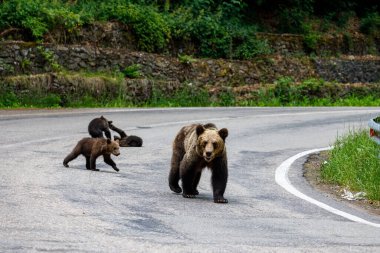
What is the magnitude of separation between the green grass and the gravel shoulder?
0.13 metres

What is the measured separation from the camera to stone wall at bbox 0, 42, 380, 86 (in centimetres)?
2894

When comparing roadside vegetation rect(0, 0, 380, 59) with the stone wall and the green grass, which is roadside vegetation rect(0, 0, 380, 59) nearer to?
the stone wall

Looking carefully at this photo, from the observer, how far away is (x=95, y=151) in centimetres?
1428

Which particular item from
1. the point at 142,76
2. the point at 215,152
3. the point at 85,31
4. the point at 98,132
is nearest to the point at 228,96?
the point at 142,76

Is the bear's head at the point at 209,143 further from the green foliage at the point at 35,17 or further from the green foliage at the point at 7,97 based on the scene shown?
the green foliage at the point at 35,17

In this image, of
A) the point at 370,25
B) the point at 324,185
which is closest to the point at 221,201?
the point at 324,185

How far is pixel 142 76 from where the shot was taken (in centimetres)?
3145

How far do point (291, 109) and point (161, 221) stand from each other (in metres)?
20.4

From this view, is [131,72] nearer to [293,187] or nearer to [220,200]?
[293,187]

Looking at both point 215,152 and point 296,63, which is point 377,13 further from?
point 215,152

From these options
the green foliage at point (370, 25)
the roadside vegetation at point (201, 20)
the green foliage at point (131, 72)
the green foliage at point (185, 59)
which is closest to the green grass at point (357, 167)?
the green foliage at point (131, 72)

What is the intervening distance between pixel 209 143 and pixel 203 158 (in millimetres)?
303

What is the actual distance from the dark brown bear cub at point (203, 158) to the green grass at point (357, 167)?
2.26m

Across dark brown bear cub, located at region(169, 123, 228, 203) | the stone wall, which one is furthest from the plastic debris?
the stone wall
